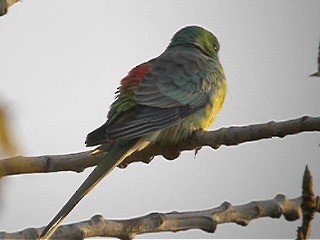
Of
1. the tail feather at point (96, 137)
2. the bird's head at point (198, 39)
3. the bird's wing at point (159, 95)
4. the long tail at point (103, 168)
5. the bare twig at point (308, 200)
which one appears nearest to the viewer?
the bare twig at point (308, 200)

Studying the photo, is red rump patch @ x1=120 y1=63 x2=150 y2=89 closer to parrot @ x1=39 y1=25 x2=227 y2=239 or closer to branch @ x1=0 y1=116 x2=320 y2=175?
parrot @ x1=39 y1=25 x2=227 y2=239

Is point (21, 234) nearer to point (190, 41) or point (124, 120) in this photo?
point (124, 120)

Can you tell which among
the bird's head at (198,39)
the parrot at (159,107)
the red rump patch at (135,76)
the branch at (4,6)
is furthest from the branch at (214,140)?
the bird's head at (198,39)

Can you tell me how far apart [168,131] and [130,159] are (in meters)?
0.34

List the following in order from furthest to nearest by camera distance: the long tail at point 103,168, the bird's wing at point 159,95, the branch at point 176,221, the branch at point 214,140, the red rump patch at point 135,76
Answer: the red rump patch at point 135,76 < the bird's wing at point 159,95 < the long tail at point 103,168 < the branch at point 214,140 < the branch at point 176,221

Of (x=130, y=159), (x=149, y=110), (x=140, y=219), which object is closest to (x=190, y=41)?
(x=149, y=110)

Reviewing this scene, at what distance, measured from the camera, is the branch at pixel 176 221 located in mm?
2086

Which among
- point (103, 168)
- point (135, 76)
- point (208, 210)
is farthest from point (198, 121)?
point (208, 210)

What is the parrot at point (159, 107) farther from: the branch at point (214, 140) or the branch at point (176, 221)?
the branch at point (176, 221)

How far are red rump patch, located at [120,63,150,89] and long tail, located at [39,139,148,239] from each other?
1.67 feet

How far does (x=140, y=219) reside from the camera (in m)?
2.25

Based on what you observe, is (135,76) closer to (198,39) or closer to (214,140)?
(198,39)

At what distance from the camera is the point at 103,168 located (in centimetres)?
327

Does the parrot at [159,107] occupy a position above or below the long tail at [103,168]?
above
